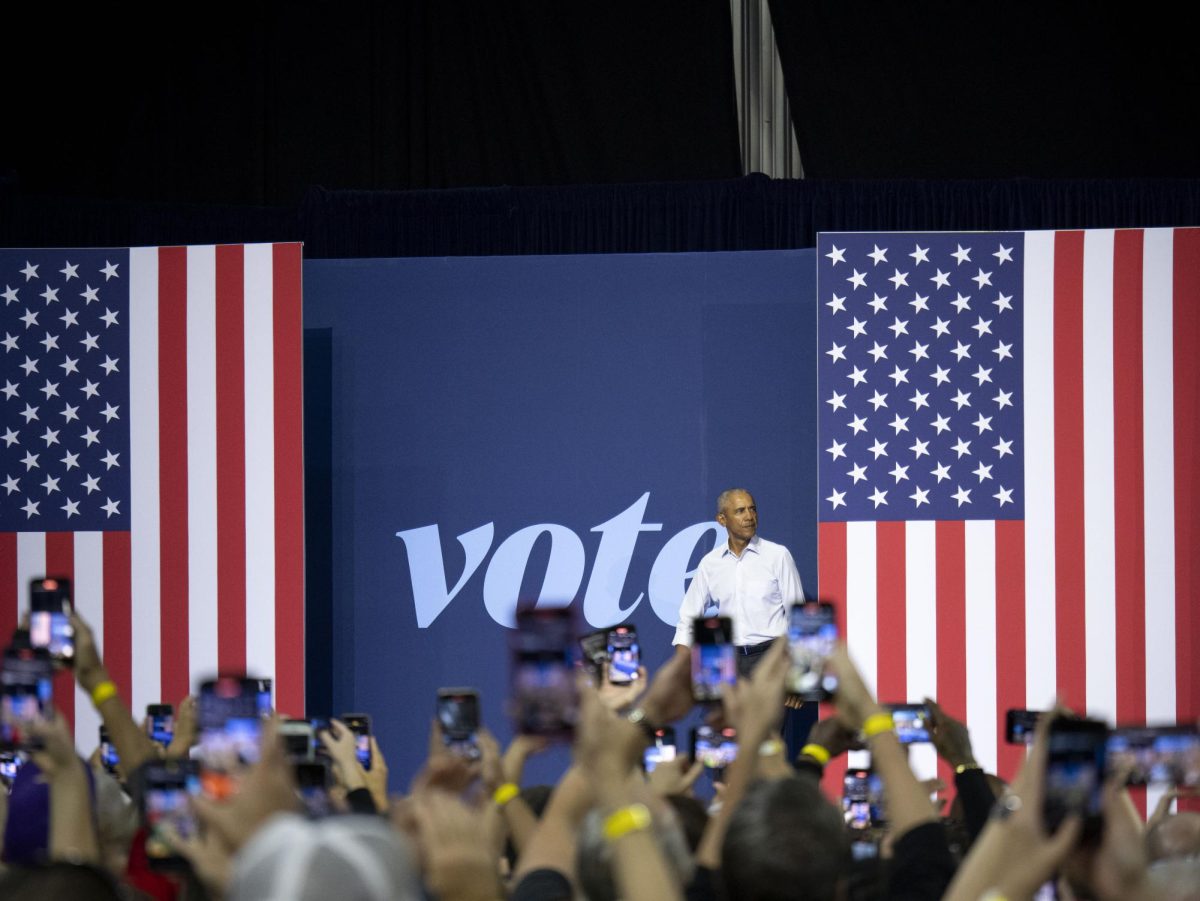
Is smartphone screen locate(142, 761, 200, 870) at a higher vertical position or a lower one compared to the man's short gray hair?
lower

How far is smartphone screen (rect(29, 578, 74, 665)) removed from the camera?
2803 mm

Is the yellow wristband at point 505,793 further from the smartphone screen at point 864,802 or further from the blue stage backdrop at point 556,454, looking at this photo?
the blue stage backdrop at point 556,454

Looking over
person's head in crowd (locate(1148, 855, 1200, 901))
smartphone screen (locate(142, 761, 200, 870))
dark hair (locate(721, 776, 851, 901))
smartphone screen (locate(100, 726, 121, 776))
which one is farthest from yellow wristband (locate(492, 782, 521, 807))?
smartphone screen (locate(100, 726, 121, 776))

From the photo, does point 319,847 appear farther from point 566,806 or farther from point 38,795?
point 38,795

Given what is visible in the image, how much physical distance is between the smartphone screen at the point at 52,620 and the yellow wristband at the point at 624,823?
4.98 ft

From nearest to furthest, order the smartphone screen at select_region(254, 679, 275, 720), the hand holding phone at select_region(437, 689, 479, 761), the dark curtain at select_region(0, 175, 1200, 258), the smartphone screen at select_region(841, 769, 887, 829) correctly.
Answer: the smartphone screen at select_region(254, 679, 275, 720) → the hand holding phone at select_region(437, 689, 479, 761) → the smartphone screen at select_region(841, 769, 887, 829) → the dark curtain at select_region(0, 175, 1200, 258)

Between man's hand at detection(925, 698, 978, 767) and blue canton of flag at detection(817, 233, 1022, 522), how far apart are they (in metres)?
3.54

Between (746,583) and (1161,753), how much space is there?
4427 millimetres

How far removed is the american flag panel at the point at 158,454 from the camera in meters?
6.68

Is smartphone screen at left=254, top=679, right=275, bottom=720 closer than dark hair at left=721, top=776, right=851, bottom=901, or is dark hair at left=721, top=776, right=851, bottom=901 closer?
dark hair at left=721, top=776, right=851, bottom=901

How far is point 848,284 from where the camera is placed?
657 centimetres

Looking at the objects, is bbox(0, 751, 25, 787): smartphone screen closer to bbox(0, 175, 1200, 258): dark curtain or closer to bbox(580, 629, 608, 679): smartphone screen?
bbox(580, 629, 608, 679): smartphone screen

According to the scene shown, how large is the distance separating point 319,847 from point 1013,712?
2.34 m

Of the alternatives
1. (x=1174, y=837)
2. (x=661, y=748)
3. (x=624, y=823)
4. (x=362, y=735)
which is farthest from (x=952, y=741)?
(x=624, y=823)
